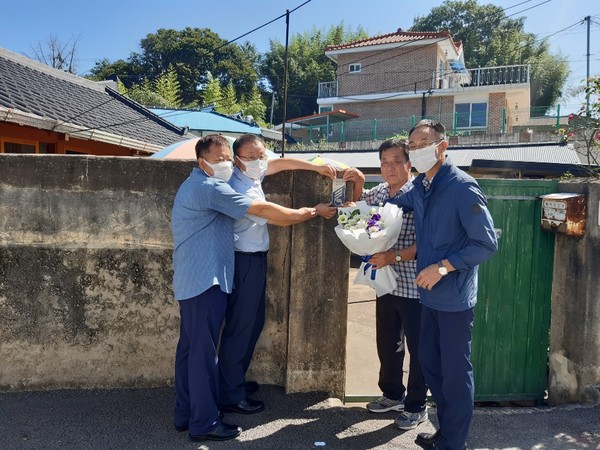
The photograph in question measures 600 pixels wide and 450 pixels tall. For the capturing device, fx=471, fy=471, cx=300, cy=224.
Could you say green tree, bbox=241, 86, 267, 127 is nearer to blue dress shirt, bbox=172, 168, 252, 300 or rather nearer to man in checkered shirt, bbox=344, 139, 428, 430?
man in checkered shirt, bbox=344, 139, 428, 430

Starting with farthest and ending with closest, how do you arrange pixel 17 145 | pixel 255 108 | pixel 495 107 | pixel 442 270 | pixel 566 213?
pixel 255 108 → pixel 495 107 → pixel 17 145 → pixel 566 213 → pixel 442 270

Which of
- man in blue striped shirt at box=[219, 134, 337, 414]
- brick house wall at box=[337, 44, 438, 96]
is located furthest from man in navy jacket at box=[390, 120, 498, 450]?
brick house wall at box=[337, 44, 438, 96]

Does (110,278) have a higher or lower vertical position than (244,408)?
higher

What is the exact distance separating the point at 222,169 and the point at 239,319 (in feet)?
3.37

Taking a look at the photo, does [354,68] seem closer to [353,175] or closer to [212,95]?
[212,95]

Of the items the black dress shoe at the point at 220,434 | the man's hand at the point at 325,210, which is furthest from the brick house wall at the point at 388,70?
the black dress shoe at the point at 220,434

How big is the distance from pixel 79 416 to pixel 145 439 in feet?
1.93

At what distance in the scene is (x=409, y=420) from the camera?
3164 mm

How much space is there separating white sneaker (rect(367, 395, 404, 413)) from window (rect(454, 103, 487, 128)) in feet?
84.9

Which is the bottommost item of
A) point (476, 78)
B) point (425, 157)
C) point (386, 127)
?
point (425, 157)

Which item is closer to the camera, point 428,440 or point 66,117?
point 428,440

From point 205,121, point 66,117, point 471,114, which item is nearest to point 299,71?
point 471,114

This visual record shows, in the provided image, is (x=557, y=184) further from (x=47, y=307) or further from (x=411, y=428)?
(x=47, y=307)

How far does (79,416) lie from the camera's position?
3.19 m
